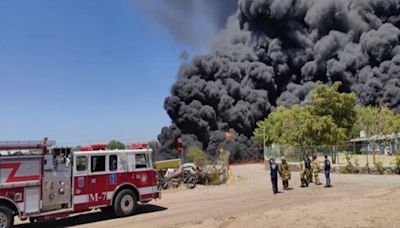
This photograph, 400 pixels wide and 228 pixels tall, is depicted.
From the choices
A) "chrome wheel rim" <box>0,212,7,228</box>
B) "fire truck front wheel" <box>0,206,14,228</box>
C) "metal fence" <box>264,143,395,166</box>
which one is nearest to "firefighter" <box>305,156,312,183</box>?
"metal fence" <box>264,143,395,166</box>

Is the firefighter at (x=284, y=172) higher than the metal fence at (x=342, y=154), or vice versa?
the metal fence at (x=342, y=154)

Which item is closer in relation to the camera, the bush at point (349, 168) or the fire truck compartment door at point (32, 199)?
the fire truck compartment door at point (32, 199)

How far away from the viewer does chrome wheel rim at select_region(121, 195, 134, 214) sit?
56.7ft

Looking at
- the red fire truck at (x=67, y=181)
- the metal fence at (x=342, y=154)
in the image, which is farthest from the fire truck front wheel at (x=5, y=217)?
the metal fence at (x=342, y=154)

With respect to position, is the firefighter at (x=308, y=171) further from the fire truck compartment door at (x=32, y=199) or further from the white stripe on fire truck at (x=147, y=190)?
the fire truck compartment door at (x=32, y=199)

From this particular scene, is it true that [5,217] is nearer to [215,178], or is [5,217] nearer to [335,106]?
[215,178]

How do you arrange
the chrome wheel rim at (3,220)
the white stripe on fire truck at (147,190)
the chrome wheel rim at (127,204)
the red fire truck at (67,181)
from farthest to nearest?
the white stripe on fire truck at (147,190)
the chrome wheel rim at (127,204)
the red fire truck at (67,181)
the chrome wheel rim at (3,220)

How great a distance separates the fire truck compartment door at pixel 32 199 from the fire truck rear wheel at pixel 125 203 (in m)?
3.03

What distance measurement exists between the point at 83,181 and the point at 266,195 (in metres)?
9.68

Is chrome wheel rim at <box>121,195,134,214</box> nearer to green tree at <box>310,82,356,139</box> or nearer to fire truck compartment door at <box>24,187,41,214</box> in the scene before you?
fire truck compartment door at <box>24,187,41,214</box>

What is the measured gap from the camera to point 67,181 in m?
15.8

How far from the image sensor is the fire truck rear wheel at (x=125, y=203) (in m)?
17.1

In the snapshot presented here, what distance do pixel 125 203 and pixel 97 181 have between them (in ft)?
5.03

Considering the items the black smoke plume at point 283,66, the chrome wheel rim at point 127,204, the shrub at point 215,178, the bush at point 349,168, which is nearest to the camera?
the chrome wheel rim at point 127,204
